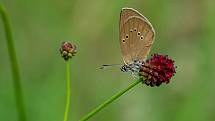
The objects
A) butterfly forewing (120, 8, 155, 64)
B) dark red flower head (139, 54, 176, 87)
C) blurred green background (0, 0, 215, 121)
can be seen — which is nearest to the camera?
dark red flower head (139, 54, 176, 87)

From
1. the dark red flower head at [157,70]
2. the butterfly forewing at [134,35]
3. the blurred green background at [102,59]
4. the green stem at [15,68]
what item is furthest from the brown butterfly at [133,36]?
the blurred green background at [102,59]

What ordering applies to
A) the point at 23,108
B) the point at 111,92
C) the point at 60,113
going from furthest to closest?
the point at 111,92, the point at 60,113, the point at 23,108

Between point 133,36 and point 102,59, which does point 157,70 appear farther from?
point 102,59

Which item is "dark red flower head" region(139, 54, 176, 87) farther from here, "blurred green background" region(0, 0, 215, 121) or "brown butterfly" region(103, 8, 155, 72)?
"blurred green background" region(0, 0, 215, 121)

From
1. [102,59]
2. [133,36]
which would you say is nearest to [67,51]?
[133,36]

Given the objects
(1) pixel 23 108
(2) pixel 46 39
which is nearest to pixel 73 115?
(2) pixel 46 39

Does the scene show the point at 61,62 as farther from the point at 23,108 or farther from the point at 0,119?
the point at 23,108

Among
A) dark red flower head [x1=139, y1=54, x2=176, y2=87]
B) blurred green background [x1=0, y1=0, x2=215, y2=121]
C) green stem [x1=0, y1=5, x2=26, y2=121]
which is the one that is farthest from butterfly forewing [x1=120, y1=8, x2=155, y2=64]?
blurred green background [x1=0, y1=0, x2=215, y2=121]

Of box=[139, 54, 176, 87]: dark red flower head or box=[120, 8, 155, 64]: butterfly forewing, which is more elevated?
box=[120, 8, 155, 64]: butterfly forewing
